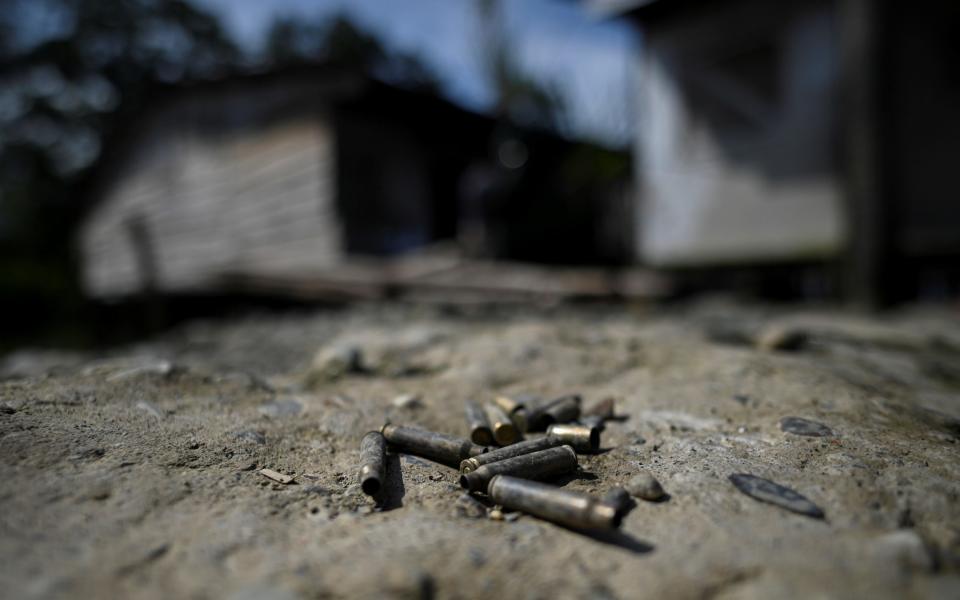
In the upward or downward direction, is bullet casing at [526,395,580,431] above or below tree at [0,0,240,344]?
below

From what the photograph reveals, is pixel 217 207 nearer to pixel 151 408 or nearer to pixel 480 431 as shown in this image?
pixel 151 408

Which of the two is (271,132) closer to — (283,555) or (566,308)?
(566,308)

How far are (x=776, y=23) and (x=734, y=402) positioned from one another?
239 inches

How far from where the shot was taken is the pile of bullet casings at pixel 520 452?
150 centimetres

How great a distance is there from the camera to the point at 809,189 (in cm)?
646

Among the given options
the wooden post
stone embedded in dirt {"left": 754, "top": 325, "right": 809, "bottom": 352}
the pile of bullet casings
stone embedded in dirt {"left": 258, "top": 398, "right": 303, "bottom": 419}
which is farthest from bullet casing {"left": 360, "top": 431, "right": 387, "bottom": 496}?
the wooden post

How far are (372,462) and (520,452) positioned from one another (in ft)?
1.54

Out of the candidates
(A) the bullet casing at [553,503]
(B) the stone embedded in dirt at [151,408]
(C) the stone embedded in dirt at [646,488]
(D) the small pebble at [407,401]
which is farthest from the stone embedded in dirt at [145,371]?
(C) the stone embedded in dirt at [646,488]

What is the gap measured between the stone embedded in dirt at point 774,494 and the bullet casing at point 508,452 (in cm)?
57

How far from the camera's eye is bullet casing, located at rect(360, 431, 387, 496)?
1.66 meters

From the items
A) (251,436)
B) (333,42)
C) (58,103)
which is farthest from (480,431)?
(333,42)

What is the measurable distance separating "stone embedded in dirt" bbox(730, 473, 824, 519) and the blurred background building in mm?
3644

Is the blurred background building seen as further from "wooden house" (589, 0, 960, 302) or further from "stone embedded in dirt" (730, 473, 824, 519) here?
"stone embedded in dirt" (730, 473, 824, 519)

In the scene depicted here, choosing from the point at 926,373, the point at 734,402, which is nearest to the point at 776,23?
the point at 926,373
